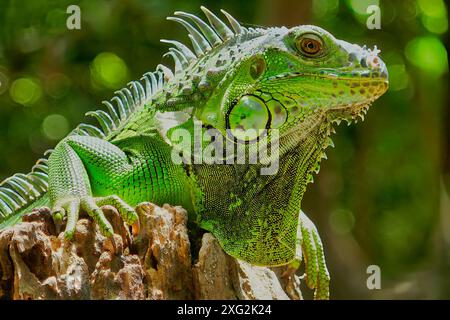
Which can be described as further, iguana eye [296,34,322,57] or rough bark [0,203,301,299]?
iguana eye [296,34,322,57]

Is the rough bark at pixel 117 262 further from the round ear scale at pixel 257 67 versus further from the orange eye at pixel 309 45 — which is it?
the orange eye at pixel 309 45

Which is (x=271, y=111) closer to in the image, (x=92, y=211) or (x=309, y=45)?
(x=309, y=45)

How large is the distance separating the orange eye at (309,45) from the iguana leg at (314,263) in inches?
54.2

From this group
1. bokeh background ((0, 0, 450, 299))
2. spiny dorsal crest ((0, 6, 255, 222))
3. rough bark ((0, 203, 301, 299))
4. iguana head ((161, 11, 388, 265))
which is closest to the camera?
rough bark ((0, 203, 301, 299))

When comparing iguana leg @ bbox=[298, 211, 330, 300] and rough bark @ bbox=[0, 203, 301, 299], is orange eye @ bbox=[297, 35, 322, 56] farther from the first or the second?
iguana leg @ bbox=[298, 211, 330, 300]

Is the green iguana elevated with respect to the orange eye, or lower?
lower

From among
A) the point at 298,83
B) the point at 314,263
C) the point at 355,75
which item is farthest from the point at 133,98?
the point at 355,75

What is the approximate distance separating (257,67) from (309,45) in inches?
11.6

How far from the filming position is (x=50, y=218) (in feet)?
11.3

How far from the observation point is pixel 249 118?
3.58m

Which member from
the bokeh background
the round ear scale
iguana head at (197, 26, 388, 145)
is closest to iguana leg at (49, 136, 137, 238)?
iguana head at (197, 26, 388, 145)

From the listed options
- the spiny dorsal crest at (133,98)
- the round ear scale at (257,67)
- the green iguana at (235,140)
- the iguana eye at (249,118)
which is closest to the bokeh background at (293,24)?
the spiny dorsal crest at (133,98)

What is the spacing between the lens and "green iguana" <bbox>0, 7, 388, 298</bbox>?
11.6 ft

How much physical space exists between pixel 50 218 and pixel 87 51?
662 cm
